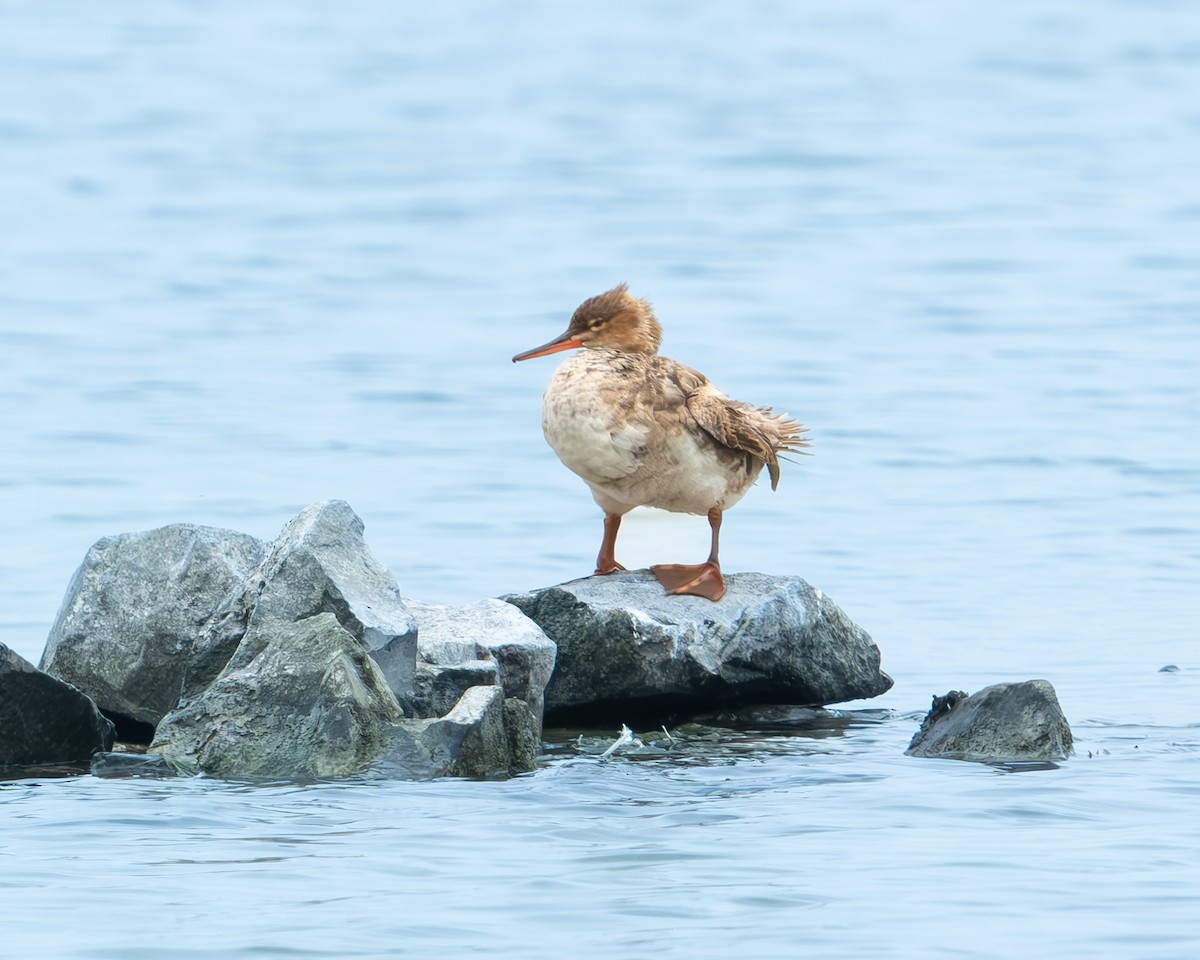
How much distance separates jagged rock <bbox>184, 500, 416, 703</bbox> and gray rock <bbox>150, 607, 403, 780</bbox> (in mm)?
235

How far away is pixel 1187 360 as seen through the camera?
68.2ft

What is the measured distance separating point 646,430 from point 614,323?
0.82 meters

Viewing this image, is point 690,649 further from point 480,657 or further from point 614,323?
point 614,323

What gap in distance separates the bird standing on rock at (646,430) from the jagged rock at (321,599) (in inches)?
46.3

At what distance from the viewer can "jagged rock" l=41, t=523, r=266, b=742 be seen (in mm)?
8477

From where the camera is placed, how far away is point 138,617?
27.9 feet

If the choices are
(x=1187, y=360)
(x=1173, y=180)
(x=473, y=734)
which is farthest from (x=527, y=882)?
(x=1173, y=180)

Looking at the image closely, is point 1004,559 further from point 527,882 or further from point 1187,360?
point 1187,360

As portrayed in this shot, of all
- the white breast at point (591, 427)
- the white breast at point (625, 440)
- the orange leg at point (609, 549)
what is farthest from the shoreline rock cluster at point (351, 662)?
the white breast at point (591, 427)

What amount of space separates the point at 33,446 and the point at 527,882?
34.4 feet

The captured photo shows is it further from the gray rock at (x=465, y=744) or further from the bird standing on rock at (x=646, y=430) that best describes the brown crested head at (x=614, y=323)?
the gray rock at (x=465, y=744)

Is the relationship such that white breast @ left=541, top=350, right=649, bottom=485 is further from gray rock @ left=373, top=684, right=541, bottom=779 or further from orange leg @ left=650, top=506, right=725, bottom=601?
gray rock @ left=373, top=684, right=541, bottom=779

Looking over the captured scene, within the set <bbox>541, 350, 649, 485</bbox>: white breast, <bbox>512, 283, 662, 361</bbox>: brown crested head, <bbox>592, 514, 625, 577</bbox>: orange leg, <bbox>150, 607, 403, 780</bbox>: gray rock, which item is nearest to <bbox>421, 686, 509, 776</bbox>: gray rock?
<bbox>150, 607, 403, 780</bbox>: gray rock

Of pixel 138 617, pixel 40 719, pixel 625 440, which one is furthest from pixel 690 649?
pixel 40 719
